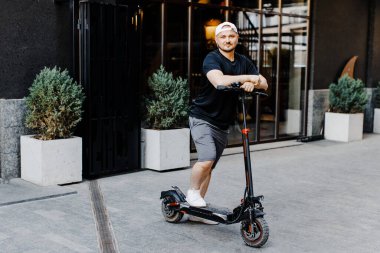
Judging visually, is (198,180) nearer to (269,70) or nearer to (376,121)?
(269,70)

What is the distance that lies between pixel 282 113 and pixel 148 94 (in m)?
4.12

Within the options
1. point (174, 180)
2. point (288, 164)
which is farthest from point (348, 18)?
point (174, 180)

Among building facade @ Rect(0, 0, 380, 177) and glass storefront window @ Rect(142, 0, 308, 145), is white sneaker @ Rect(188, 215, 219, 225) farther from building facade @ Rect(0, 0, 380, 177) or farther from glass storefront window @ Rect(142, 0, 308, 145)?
glass storefront window @ Rect(142, 0, 308, 145)

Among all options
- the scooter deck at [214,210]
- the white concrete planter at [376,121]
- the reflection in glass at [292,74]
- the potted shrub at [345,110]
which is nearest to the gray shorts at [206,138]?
the scooter deck at [214,210]

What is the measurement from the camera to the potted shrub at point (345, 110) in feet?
38.5

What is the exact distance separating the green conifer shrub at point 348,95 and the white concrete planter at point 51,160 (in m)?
6.53

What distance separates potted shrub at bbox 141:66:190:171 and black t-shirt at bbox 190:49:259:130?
2.93 metres

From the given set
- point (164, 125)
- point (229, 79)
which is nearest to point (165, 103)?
point (164, 125)

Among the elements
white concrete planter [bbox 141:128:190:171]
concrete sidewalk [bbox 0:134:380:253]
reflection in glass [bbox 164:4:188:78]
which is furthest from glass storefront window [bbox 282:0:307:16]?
white concrete planter [bbox 141:128:190:171]

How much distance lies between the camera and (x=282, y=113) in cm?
1207

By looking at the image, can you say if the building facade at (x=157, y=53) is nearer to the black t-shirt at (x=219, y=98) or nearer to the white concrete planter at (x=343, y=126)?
the white concrete planter at (x=343, y=126)

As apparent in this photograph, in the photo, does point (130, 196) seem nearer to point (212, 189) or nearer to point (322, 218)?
point (212, 189)

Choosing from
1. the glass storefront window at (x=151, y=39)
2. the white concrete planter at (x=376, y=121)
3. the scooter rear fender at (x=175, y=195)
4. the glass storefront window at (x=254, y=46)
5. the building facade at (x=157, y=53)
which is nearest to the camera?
the scooter rear fender at (x=175, y=195)

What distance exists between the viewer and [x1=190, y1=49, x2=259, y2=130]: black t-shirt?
5.10 m
